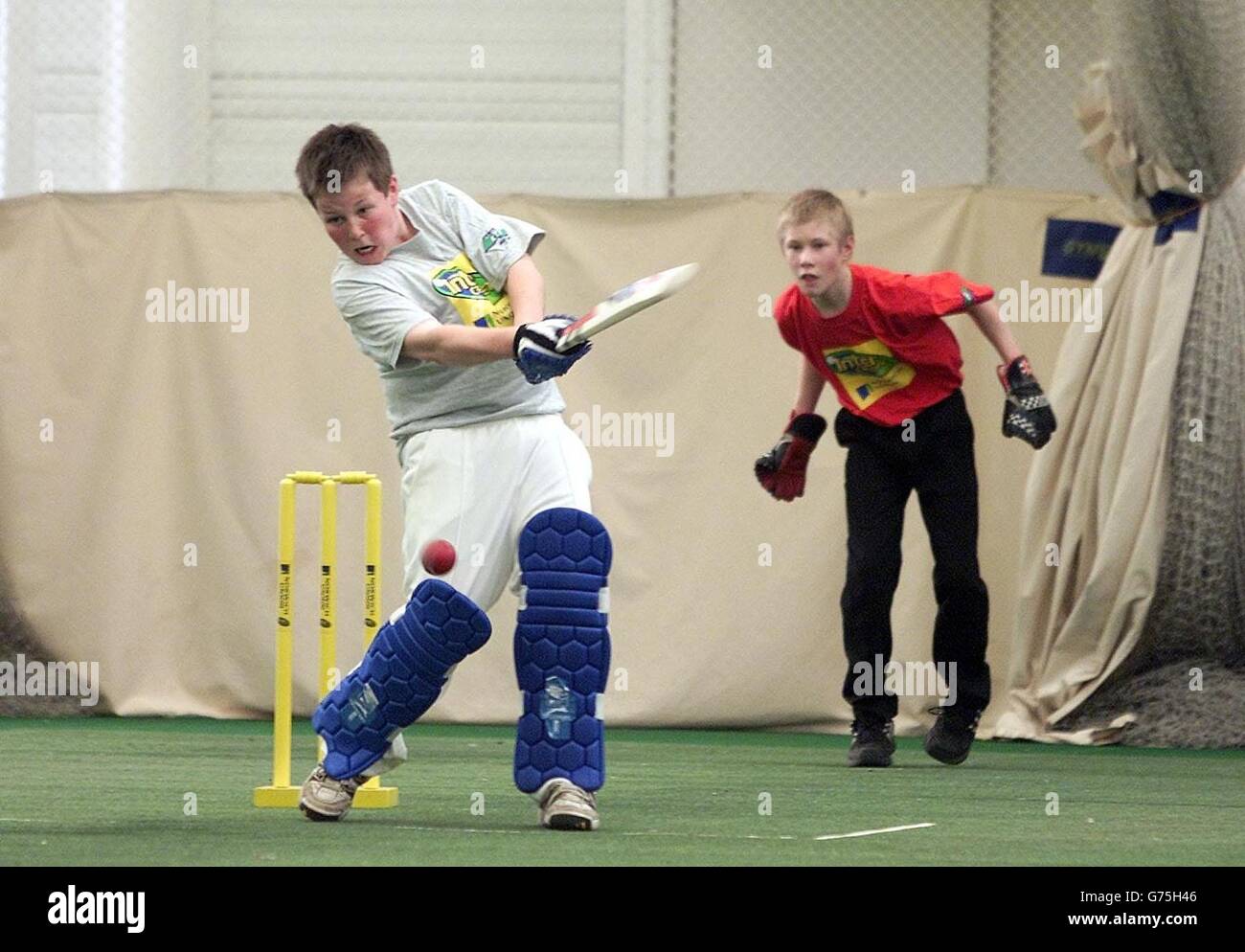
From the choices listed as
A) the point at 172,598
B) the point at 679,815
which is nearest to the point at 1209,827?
the point at 679,815

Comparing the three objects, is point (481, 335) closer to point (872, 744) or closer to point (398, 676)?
point (398, 676)

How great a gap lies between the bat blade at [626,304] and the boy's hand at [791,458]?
103 inches

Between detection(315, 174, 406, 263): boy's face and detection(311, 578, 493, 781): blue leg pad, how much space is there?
727 millimetres

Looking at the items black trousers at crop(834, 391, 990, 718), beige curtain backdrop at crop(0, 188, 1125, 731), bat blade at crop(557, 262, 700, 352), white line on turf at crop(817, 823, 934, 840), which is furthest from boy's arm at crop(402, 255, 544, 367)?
beige curtain backdrop at crop(0, 188, 1125, 731)

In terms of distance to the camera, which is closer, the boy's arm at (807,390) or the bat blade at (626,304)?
the bat blade at (626,304)

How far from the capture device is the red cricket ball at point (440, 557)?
4297 mm

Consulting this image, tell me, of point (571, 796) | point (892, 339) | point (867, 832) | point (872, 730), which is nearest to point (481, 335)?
point (571, 796)

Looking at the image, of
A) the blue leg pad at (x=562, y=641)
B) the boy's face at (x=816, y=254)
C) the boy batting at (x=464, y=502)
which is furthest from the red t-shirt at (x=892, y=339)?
the blue leg pad at (x=562, y=641)

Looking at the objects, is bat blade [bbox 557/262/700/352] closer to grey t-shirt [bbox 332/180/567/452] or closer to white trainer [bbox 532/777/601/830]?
grey t-shirt [bbox 332/180/567/452]

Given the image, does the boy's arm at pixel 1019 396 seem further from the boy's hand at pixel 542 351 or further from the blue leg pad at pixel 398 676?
the boy's hand at pixel 542 351

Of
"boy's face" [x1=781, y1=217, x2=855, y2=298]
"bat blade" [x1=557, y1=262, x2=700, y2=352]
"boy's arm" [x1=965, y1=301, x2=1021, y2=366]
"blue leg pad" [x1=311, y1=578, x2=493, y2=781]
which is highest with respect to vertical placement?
"boy's face" [x1=781, y1=217, x2=855, y2=298]

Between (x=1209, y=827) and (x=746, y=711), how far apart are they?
142 inches

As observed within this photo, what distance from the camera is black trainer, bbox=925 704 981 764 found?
6.32 metres

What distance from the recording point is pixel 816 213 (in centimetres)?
620
